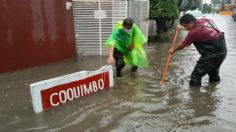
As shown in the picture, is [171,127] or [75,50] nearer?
[171,127]

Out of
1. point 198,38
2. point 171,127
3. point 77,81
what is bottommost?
point 171,127

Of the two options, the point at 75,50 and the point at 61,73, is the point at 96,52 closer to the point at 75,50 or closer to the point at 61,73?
the point at 75,50

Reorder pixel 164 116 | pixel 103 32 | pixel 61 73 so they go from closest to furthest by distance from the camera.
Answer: pixel 164 116, pixel 61 73, pixel 103 32

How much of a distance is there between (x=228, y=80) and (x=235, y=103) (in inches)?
66.4

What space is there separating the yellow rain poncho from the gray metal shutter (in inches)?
94.4

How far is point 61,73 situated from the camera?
8.20 meters

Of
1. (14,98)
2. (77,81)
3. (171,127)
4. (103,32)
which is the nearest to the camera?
(171,127)

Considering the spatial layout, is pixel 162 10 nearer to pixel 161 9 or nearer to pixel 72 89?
pixel 161 9

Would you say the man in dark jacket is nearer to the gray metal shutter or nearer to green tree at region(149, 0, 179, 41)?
the gray metal shutter

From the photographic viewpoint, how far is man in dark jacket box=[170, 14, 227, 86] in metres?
6.39

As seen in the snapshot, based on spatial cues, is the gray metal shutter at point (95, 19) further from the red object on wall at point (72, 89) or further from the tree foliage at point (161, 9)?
the red object on wall at point (72, 89)

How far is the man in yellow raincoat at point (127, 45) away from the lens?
7.34 m

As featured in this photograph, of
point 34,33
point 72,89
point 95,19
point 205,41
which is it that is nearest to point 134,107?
point 72,89

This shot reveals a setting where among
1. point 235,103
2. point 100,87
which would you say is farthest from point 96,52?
point 235,103
